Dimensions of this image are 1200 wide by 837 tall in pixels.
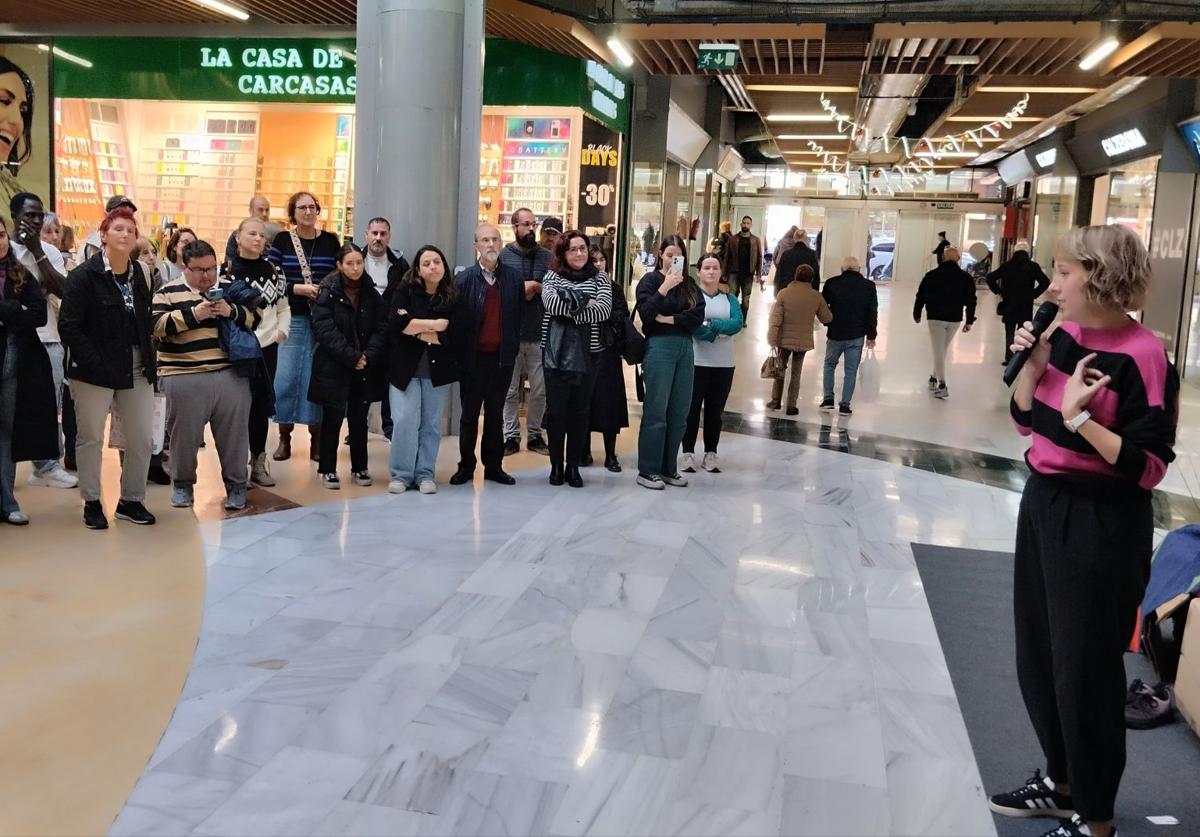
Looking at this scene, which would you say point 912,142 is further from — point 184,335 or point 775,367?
point 184,335

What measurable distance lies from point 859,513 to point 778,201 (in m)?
33.9

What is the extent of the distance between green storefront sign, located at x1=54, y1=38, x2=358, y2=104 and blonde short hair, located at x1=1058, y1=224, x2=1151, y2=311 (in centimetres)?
1081

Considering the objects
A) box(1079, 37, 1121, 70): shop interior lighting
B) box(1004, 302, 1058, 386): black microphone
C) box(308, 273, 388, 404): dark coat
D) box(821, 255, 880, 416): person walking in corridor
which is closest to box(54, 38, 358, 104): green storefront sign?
box(821, 255, 880, 416): person walking in corridor

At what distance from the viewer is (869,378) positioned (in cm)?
1280

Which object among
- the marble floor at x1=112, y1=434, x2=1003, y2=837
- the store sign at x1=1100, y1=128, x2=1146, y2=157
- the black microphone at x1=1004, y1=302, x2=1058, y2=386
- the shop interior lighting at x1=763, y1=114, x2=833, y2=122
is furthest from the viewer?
the shop interior lighting at x1=763, y1=114, x2=833, y2=122

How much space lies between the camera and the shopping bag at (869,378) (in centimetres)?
1150

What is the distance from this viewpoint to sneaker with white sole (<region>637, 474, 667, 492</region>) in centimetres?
682

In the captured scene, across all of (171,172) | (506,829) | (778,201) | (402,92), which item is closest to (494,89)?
(171,172)

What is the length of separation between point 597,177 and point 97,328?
9282 millimetres

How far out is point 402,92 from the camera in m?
7.49

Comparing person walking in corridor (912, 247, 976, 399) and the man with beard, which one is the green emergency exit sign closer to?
person walking in corridor (912, 247, 976, 399)

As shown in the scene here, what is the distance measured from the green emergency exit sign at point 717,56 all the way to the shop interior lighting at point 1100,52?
370 cm

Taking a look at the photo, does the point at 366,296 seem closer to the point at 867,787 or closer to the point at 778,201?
the point at 867,787

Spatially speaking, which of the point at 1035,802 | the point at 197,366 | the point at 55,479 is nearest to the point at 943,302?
the point at 197,366
